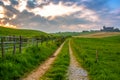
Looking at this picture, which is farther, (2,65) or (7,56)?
(7,56)

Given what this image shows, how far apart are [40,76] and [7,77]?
9.62 feet

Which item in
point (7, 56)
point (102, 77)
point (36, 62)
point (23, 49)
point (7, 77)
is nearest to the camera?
point (7, 77)

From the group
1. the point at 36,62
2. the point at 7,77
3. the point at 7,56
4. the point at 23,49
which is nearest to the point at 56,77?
the point at 7,77

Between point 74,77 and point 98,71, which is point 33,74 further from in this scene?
point 98,71

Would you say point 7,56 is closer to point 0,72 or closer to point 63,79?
point 0,72

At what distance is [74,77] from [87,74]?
6.04ft

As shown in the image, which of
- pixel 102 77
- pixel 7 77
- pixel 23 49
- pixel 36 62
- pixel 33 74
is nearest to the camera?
pixel 7 77

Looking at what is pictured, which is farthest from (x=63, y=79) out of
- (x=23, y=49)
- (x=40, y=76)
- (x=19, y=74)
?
(x=23, y=49)

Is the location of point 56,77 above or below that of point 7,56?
below

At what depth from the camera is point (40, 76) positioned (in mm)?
18094

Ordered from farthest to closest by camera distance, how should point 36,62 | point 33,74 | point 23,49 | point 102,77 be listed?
1. point 23,49
2. point 36,62
3. point 33,74
4. point 102,77

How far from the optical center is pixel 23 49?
28625mm

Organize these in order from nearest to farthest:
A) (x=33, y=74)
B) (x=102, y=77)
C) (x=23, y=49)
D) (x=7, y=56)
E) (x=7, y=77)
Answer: (x=7, y=77) < (x=102, y=77) < (x=33, y=74) < (x=7, y=56) < (x=23, y=49)

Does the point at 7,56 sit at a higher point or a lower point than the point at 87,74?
higher
